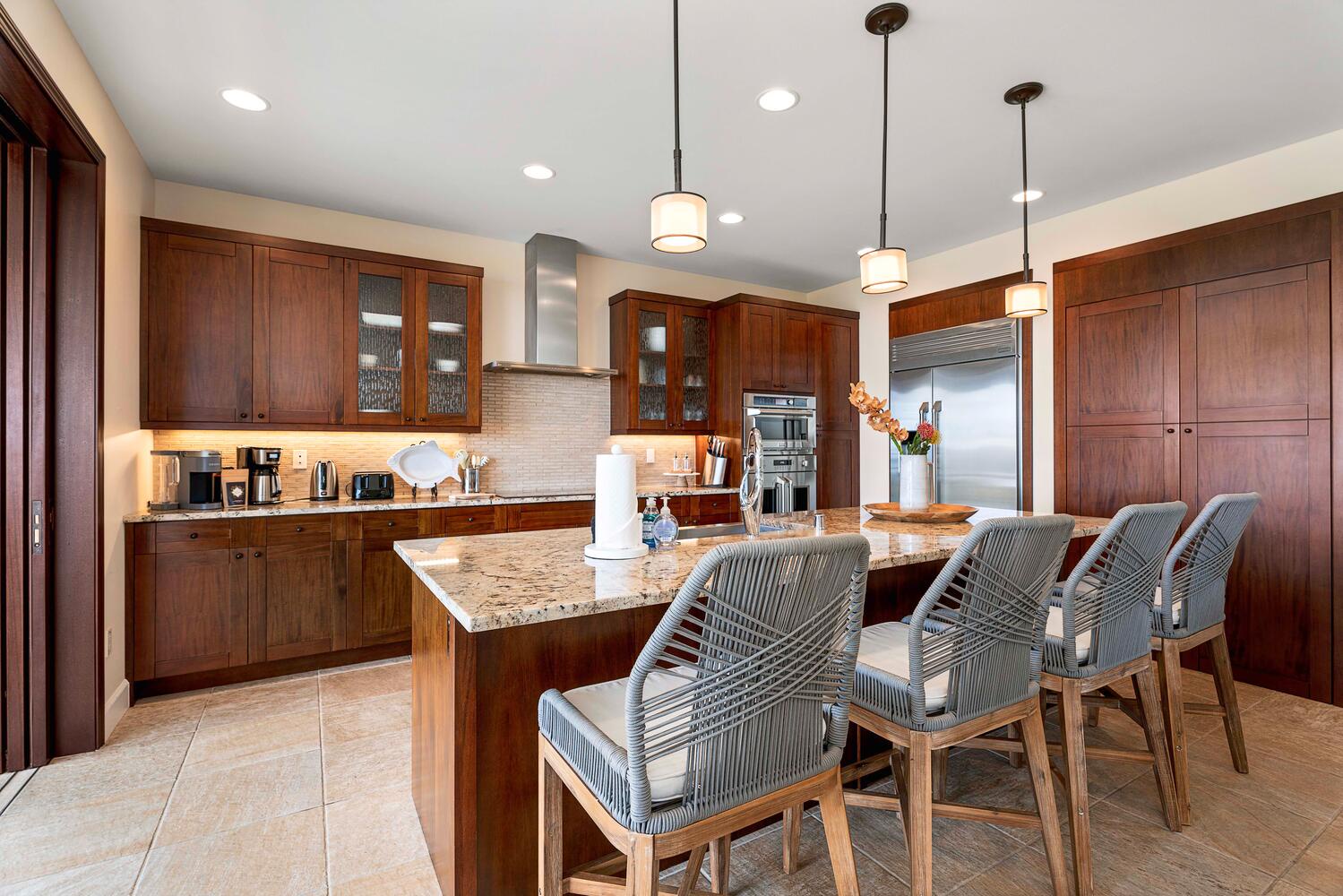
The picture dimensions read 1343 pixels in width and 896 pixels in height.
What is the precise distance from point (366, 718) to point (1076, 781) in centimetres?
275

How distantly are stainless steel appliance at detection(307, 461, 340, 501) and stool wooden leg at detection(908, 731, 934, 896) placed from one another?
11.6ft

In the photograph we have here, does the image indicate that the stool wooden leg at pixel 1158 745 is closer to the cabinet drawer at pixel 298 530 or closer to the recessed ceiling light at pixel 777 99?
the recessed ceiling light at pixel 777 99

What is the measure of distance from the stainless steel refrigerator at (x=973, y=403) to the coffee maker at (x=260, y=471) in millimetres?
4111

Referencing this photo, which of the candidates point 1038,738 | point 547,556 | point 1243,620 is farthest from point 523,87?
point 1243,620

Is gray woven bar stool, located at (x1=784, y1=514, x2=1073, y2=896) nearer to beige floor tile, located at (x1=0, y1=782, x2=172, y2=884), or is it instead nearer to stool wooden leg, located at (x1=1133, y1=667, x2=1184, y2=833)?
stool wooden leg, located at (x1=1133, y1=667, x2=1184, y2=833)

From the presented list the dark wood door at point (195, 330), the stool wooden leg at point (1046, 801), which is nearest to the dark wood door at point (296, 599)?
the dark wood door at point (195, 330)

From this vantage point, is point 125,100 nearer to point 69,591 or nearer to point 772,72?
point 69,591

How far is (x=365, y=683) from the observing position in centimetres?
329

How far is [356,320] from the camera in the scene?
3.79 m

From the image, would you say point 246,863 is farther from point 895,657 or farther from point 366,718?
point 895,657

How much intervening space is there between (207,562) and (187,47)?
7.47 feet

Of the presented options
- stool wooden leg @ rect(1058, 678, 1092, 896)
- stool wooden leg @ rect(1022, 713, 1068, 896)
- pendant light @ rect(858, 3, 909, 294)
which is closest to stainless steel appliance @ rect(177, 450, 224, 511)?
pendant light @ rect(858, 3, 909, 294)

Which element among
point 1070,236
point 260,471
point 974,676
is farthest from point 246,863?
point 1070,236

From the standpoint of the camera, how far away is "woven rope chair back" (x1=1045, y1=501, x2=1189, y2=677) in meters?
1.72
